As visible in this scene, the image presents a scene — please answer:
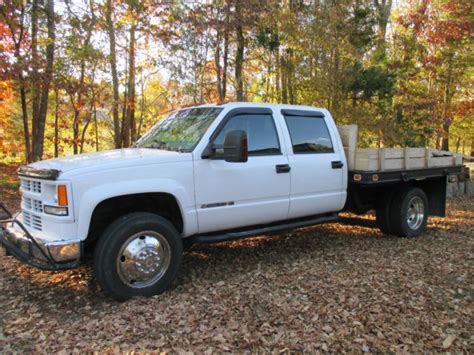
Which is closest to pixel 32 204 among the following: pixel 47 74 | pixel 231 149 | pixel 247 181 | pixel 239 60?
pixel 231 149

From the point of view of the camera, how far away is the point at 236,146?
3.99 meters

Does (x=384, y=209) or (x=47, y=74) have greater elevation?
(x=47, y=74)

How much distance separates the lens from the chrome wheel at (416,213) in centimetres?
659

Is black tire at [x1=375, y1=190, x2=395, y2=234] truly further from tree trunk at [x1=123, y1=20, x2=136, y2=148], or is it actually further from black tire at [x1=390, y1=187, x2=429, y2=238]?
tree trunk at [x1=123, y1=20, x2=136, y2=148]

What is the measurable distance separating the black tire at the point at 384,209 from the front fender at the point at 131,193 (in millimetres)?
3552

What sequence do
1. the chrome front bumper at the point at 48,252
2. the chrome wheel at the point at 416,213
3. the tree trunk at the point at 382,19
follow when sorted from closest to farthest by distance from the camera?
1. the chrome front bumper at the point at 48,252
2. the chrome wheel at the point at 416,213
3. the tree trunk at the point at 382,19

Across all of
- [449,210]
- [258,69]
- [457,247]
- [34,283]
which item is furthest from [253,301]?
[258,69]

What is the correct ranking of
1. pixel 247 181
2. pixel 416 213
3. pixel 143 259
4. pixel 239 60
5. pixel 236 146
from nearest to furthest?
pixel 143 259 → pixel 236 146 → pixel 247 181 → pixel 416 213 → pixel 239 60

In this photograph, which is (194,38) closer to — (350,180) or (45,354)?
(350,180)

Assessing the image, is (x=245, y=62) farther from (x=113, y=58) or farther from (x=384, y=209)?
(x=384, y=209)

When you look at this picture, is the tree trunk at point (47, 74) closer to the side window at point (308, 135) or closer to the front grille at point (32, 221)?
the front grille at point (32, 221)

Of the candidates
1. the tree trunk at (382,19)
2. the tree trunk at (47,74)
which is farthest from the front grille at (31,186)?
the tree trunk at (382,19)

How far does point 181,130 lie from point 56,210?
5.81 ft

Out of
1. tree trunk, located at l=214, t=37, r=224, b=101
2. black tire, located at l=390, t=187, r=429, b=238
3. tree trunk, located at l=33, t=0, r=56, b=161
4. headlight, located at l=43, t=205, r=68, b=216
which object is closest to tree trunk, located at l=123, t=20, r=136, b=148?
tree trunk, located at l=33, t=0, r=56, b=161
